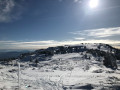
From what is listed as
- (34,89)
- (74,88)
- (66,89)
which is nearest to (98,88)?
(74,88)

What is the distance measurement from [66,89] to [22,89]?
24.0ft

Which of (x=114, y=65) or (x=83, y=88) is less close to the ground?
(x=83, y=88)

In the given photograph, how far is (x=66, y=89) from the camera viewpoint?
19.8 metres

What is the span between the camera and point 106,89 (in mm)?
18250

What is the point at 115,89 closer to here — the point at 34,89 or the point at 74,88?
the point at 74,88

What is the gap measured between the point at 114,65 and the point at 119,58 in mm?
59854

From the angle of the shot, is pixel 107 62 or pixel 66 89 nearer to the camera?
pixel 66 89

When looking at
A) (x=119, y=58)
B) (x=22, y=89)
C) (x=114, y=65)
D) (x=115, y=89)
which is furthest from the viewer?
(x=119, y=58)

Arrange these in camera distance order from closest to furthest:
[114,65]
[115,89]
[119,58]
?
[115,89], [114,65], [119,58]

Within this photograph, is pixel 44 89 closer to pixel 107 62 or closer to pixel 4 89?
pixel 4 89

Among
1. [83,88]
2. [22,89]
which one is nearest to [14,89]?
[22,89]

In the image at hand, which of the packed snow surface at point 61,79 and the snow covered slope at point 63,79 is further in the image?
the packed snow surface at point 61,79

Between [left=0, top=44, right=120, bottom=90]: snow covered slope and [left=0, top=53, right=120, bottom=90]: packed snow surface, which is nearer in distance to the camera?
[left=0, top=44, right=120, bottom=90]: snow covered slope

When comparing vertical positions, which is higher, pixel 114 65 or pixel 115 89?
pixel 115 89
